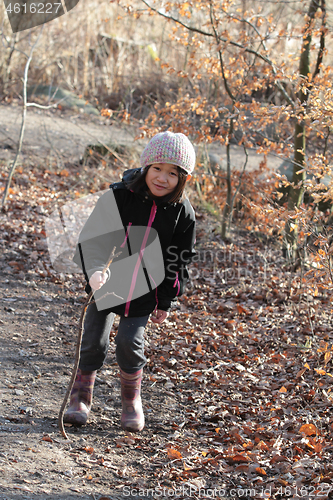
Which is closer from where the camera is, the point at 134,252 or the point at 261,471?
the point at 261,471

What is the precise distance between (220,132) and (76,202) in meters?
2.67

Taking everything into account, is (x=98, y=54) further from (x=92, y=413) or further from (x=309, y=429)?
(x=309, y=429)

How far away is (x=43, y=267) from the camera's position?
548 cm

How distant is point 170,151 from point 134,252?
627 mm

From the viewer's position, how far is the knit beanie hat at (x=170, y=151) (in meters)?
2.71

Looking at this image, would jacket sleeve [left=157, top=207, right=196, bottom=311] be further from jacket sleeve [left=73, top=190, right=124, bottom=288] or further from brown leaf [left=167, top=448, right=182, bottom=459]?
brown leaf [left=167, top=448, right=182, bottom=459]

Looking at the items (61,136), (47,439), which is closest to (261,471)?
(47,439)

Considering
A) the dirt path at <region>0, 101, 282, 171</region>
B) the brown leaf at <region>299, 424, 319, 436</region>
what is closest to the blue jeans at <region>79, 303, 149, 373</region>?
the brown leaf at <region>299, 424, 319, 436</region>

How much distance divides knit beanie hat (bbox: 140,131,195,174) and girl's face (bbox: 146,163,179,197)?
4cm

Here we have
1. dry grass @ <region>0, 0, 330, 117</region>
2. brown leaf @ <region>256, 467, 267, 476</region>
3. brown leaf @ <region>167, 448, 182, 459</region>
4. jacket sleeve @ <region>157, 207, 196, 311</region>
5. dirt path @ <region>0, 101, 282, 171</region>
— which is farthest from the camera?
dry grass @ <region>0, 0, 330, 117</region>

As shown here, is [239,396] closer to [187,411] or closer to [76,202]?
[187,411]

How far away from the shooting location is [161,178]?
273 cm

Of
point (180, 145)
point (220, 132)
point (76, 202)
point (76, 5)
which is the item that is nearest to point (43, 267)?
point (76, 202)

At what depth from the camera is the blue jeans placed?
2779 mm
